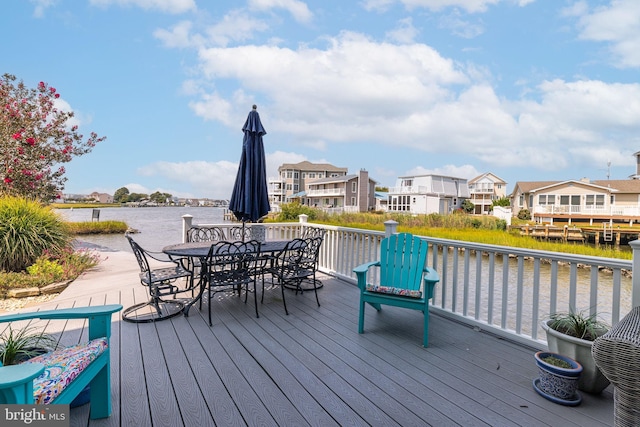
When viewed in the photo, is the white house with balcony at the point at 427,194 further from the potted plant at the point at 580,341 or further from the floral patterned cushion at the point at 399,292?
the potted plant at the point at 580,341

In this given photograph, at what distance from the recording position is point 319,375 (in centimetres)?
228

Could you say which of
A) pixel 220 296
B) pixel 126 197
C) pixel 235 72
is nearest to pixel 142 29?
pixel 235 72

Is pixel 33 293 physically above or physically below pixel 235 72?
below

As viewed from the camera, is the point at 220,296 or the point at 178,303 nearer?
the point at 178,303

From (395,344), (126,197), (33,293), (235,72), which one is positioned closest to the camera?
(395,344)

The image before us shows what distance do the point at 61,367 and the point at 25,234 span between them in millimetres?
5476

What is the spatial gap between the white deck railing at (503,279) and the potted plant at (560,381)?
1.98 feet

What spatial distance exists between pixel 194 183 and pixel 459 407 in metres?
11.5

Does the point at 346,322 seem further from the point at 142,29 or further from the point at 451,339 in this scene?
the point at 142,29

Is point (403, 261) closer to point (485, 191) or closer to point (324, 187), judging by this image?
point (324, 187)

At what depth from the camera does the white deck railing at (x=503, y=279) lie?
2.50 meters

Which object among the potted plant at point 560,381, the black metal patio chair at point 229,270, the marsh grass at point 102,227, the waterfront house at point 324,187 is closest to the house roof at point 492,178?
the waterfront house at point 324,187

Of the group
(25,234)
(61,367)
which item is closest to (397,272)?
(61,367)

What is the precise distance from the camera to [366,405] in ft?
6.37
